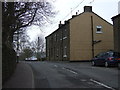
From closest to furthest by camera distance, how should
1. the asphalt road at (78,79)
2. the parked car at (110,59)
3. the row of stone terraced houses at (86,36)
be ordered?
the asphalt road at (78,79) < the parked car at (110,59) < the row of stone terraced houses at (86,36)

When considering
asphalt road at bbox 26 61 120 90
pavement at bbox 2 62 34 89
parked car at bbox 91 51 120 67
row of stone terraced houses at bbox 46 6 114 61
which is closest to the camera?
pavement at bbox 2 62 34 89

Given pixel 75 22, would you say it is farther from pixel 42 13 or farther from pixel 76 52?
pixel 42 13

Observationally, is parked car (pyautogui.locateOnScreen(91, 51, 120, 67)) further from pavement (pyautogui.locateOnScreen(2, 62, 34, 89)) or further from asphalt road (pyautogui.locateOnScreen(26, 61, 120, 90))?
pavement (pyautogui.locateOnScreen(2, 62, 34, 89))

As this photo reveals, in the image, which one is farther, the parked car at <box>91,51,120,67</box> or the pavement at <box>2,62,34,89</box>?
the parked car at <box>91,51,120,67</box>

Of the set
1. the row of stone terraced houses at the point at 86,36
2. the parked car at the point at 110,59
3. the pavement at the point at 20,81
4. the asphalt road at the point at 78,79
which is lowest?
the asphalt road at the point at 78,79

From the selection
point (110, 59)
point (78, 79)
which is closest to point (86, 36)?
point (110, 59)

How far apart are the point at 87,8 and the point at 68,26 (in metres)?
4.52

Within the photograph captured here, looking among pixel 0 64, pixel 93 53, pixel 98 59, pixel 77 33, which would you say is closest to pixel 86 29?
pixel 77 33

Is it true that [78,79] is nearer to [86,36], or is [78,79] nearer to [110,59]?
[110,59]

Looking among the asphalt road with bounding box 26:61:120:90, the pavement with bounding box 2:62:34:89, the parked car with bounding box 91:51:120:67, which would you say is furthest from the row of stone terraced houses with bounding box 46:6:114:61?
the pavement with bounding box 2:62:34:89

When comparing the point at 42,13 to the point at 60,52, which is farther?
the point at 60,52

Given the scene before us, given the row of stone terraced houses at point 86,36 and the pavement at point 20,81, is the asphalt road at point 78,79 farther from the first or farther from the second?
the row of stone terraced houses at point 86,36

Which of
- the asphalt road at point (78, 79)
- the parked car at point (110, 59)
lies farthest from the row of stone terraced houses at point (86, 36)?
the asphalt road at point (78, 79)

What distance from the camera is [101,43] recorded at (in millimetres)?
37469
